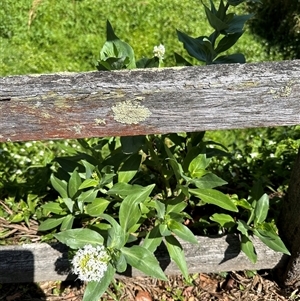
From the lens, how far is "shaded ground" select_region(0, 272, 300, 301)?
8.73ft

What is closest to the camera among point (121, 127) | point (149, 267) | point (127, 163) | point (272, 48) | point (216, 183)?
point (121, 127)

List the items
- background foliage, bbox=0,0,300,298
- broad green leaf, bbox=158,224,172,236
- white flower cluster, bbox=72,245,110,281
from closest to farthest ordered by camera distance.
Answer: white flower cluster, bbox=72,245,110,281 < broad green leaf, bbox=158,224,172,236 < background foliage, bbox=0,0,300,298

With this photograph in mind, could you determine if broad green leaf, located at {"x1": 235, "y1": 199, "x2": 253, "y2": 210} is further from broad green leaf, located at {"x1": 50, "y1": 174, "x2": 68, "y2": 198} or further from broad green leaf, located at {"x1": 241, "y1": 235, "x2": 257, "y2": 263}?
broad green leaf, located at {"x1": 50, "y1": 174, "x2": 68, "y2": 198}

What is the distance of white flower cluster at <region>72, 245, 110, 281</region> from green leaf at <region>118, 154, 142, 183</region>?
0.49 m

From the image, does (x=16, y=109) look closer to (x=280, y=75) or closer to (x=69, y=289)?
(x=280, y=75)

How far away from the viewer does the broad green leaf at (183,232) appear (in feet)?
7.39

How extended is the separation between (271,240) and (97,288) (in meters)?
0.89

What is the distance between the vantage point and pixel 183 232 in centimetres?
226

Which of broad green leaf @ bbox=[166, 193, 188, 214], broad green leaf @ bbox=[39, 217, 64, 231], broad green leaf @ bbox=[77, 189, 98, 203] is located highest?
broad green leaf @ bbox=[77, 189, 98, 203]

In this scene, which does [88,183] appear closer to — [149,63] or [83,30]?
[149,63]

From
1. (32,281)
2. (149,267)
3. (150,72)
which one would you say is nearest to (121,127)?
(150,72)

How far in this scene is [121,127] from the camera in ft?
5.54

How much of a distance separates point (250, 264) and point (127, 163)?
0.88 metres

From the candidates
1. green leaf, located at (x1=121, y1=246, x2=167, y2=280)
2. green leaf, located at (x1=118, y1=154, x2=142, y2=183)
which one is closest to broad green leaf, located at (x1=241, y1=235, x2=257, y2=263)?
green leaf, located at (x1=121, y1=246, x2=167, y2=280)
